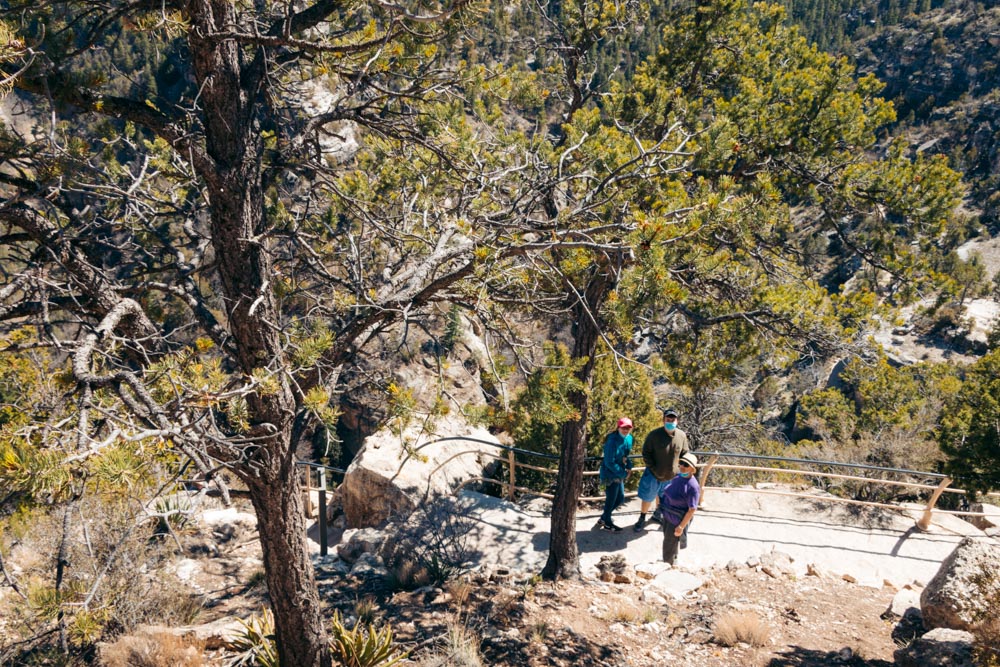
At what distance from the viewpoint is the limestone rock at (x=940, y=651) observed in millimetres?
4664

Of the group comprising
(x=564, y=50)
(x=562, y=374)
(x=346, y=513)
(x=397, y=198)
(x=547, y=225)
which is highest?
(x=564, y=50)

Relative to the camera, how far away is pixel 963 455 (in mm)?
8172

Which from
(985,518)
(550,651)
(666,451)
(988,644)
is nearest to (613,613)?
(550,651)

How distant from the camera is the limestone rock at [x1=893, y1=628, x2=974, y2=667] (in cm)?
466

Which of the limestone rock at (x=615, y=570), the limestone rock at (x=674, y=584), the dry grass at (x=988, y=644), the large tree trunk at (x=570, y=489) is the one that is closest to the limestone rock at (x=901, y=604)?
the dry grass at (x=988, y=644)

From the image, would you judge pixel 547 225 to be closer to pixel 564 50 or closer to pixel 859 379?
pixel 564 50

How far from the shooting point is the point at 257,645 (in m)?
4.45

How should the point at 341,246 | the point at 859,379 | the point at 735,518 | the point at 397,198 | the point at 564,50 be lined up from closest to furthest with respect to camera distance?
the point at 341,246 → the point at 397,198 → the point at 564,50 → the point at 735,518 → the point at 859,379

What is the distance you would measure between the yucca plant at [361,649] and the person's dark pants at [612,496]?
381cm

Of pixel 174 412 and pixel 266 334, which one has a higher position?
pixel 266 334

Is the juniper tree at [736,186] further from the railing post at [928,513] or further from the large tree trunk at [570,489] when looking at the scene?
the railing post at [928,513]

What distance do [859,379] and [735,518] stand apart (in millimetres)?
14311

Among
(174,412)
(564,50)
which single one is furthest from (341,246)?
(564,50)

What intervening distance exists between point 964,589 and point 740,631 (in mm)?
2020
